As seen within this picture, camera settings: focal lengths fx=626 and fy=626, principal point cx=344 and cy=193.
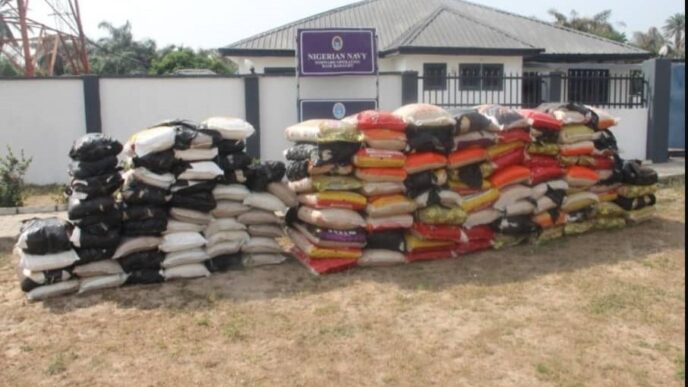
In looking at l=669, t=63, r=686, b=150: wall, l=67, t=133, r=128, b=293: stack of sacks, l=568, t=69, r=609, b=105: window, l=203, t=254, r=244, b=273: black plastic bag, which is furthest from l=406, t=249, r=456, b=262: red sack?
l=669, t=63, r=686, b=150: wall

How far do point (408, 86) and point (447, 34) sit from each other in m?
8.99

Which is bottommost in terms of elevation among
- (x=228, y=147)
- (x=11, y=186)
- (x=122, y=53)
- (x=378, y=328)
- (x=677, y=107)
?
(x=378, y=328)

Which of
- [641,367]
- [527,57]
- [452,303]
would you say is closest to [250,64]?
[527,57]

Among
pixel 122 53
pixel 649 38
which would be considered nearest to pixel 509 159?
pixel 122 53

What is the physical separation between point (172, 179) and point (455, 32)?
54.3 ft

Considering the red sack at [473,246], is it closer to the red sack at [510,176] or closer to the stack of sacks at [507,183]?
the stack of sacks at [507,183]

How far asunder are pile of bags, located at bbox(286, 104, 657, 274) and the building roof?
12.6 metres

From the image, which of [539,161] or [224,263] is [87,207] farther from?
[539,161]

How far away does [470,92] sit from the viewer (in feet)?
51.6

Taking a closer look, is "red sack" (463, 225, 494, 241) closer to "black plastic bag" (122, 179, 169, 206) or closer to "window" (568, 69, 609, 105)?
"black plastic bag" (122, 179, 169, 206)

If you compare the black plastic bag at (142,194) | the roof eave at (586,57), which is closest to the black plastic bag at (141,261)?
the black plastic bag at (142,194)

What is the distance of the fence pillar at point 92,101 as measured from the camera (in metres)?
11.3

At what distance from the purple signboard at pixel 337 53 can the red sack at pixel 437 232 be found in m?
5.52

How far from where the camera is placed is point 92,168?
549 centimetres
